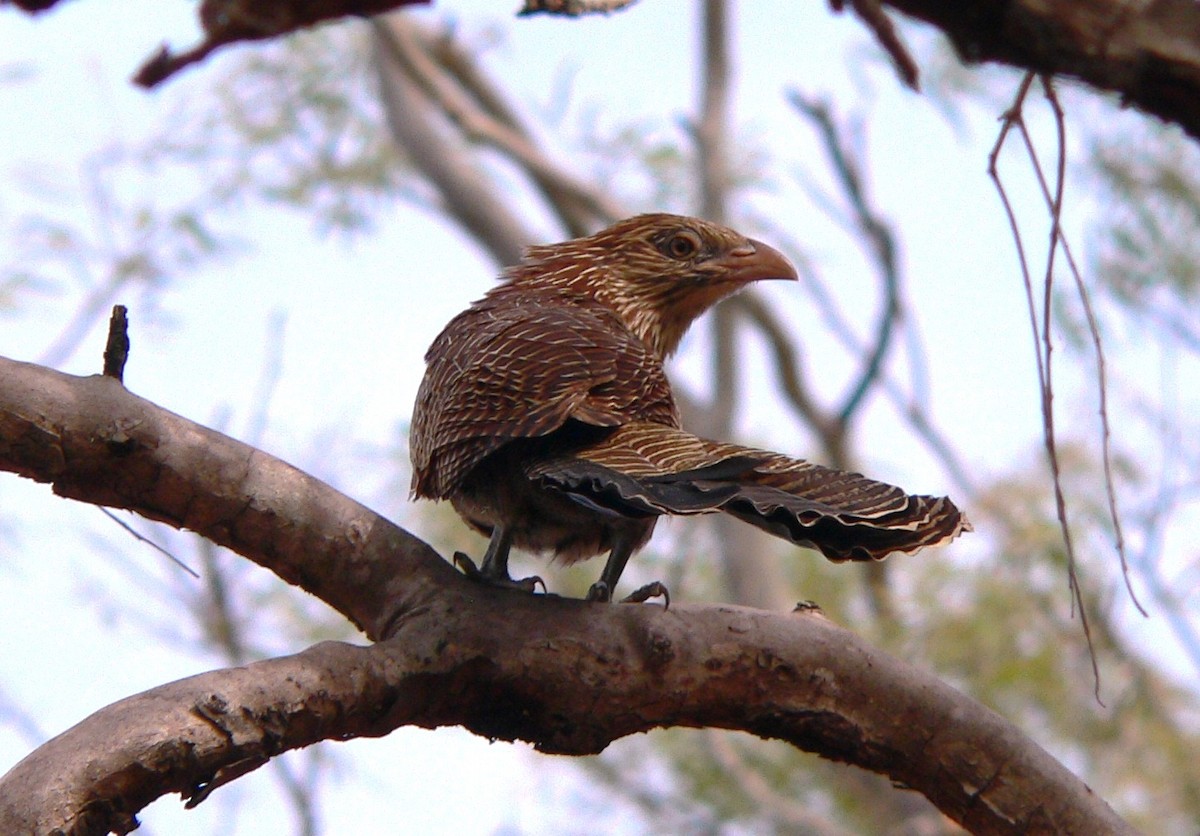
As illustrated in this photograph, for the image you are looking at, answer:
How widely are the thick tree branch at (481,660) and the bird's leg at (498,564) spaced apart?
14cm

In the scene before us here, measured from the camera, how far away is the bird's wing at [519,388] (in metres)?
3.11

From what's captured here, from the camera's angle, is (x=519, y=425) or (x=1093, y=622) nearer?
(x=519, y=425)

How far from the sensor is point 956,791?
3059mm


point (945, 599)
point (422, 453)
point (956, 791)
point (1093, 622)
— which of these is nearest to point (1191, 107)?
point (956, 791)

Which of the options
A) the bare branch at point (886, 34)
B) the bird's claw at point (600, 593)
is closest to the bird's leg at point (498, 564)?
the bird's claw at point (600, 593)

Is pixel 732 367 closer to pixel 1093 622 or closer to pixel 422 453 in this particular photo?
pixel 1093 622

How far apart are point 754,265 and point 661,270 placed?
12.1 inches

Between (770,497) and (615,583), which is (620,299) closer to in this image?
(615,583)

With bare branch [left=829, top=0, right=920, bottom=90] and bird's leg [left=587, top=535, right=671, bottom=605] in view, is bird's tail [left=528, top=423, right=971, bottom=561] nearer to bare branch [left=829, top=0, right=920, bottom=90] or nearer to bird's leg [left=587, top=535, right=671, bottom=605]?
bird's leg [left=587, top=535, right=671, bottom=605]

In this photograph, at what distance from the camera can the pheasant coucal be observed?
2.58 metres

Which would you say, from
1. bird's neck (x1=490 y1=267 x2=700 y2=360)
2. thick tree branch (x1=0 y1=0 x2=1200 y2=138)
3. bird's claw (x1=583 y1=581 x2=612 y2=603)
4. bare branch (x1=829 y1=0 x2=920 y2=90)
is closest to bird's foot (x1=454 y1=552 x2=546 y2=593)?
bird's claw (x1=583 y1=581 x2=612 y2=603)

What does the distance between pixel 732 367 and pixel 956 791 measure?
826 cm

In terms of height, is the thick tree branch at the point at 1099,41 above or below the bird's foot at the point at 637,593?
below

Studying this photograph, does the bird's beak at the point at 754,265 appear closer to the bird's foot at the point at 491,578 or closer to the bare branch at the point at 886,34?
the bird's foot at the point at 491,578
